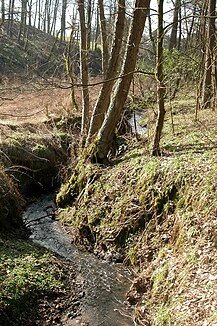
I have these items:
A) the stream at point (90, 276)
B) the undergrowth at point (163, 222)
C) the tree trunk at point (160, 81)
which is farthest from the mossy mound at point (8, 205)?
the tree trunk at point (160, 81)

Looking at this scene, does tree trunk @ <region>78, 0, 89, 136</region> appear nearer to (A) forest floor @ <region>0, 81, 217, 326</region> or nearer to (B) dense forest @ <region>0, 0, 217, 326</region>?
(B) dense forest @ <region>0, 0, 217, 326</region>

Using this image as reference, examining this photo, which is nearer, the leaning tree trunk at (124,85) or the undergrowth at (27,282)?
the undergrowth at (27,282)

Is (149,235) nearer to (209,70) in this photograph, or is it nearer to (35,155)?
(35,155)

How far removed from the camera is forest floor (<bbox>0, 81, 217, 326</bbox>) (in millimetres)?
6000

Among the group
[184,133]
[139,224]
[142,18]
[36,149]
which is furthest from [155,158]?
[36,149]

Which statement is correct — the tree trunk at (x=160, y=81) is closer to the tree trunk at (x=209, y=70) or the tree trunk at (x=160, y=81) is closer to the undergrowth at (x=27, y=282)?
the undergrowth at (x=27, y=282)

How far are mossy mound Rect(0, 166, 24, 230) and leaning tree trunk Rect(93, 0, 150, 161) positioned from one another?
254cm

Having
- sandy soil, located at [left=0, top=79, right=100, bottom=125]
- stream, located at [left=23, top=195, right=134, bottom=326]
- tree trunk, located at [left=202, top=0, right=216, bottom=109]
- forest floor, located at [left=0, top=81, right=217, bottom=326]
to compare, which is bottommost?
stream, located at [left=23, top=195, right=134, bottom=326]

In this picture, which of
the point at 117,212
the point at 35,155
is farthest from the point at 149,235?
the point at 35,155

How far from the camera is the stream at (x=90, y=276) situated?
6.48m

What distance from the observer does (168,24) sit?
28.1 ft

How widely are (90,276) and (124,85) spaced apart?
518cm

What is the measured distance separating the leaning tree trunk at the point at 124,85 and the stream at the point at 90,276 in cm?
238

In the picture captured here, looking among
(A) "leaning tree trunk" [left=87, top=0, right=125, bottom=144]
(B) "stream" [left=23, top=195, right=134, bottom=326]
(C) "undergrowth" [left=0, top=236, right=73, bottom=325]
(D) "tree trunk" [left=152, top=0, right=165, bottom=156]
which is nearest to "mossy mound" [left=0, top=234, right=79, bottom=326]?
(C) "undergrowth" [left=0, top=236, right=73, bottom=325]
